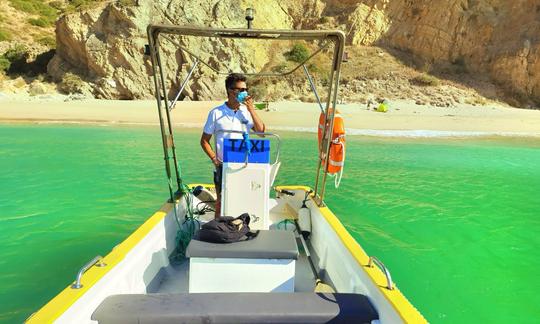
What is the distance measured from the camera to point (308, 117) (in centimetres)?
2178

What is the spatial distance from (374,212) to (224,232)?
515 centimetres

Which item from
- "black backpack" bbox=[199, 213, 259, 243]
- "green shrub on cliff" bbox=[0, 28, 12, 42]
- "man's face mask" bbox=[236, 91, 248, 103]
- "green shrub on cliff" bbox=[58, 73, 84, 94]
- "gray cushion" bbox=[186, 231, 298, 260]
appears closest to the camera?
"gray cushion" bbox=[186, 231, 298, 260]

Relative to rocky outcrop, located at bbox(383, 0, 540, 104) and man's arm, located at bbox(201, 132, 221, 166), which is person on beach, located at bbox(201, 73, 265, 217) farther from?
rocky outcrop, located at bbox(383, 0, 540, 104)

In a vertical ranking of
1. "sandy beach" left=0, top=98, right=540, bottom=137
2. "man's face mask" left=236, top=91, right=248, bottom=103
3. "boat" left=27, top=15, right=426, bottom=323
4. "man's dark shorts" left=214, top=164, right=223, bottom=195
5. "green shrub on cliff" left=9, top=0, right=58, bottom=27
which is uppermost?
"green shrub on cliff" left=9, top=0, right=58, bottom=27

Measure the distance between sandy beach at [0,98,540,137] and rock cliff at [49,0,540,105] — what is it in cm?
417

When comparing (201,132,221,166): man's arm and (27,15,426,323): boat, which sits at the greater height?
(201,132,221,166): man's arm

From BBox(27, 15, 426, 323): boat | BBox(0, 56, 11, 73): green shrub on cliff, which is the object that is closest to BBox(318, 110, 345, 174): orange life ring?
BBox(27, 15, 426, 323): boat

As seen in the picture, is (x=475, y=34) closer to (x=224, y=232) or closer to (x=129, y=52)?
(x=129, y=52)

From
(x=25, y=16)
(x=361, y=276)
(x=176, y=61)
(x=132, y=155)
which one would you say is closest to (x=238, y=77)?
(x=361, y=276)

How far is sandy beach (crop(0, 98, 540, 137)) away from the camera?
2039cm

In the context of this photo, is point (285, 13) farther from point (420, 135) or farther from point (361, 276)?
point (361, 276)

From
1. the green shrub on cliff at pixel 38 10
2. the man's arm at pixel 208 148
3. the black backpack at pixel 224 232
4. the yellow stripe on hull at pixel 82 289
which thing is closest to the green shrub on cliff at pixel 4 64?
the green shrub on cliff at pixel 38 10

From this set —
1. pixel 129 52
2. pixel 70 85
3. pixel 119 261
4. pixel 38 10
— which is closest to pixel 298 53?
pixel 129 52

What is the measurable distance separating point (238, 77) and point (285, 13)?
114 feet
